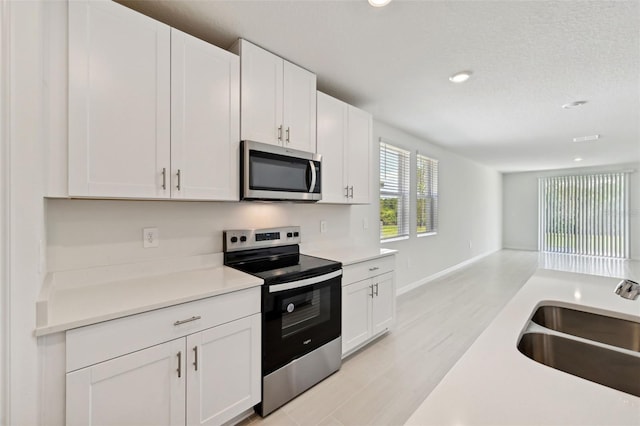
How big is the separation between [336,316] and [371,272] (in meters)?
0.56

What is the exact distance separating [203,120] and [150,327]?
4.00ft

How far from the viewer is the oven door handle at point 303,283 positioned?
1.78 metres

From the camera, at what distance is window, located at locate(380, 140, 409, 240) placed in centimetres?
389

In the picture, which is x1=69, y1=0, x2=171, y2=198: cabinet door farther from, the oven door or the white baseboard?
the white baseboard

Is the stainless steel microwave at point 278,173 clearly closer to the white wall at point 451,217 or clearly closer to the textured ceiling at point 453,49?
the textured ceiling at point 453,49

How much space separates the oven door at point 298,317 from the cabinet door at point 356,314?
0.32ft

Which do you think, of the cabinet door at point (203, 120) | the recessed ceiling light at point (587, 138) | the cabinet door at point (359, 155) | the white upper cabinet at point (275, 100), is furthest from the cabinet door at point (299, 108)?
the recessed ceiling light at point (587, 138)

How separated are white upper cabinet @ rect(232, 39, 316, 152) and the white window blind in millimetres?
8929

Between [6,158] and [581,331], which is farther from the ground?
[6,158]

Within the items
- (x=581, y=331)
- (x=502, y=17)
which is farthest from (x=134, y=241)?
(x=502, y=17)

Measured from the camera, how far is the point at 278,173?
82.5 inches

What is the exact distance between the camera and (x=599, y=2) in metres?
1.56

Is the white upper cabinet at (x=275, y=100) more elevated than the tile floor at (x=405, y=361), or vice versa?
the white upper cabinet at (x=275, y=100)

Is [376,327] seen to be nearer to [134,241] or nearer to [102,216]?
[134,241]
